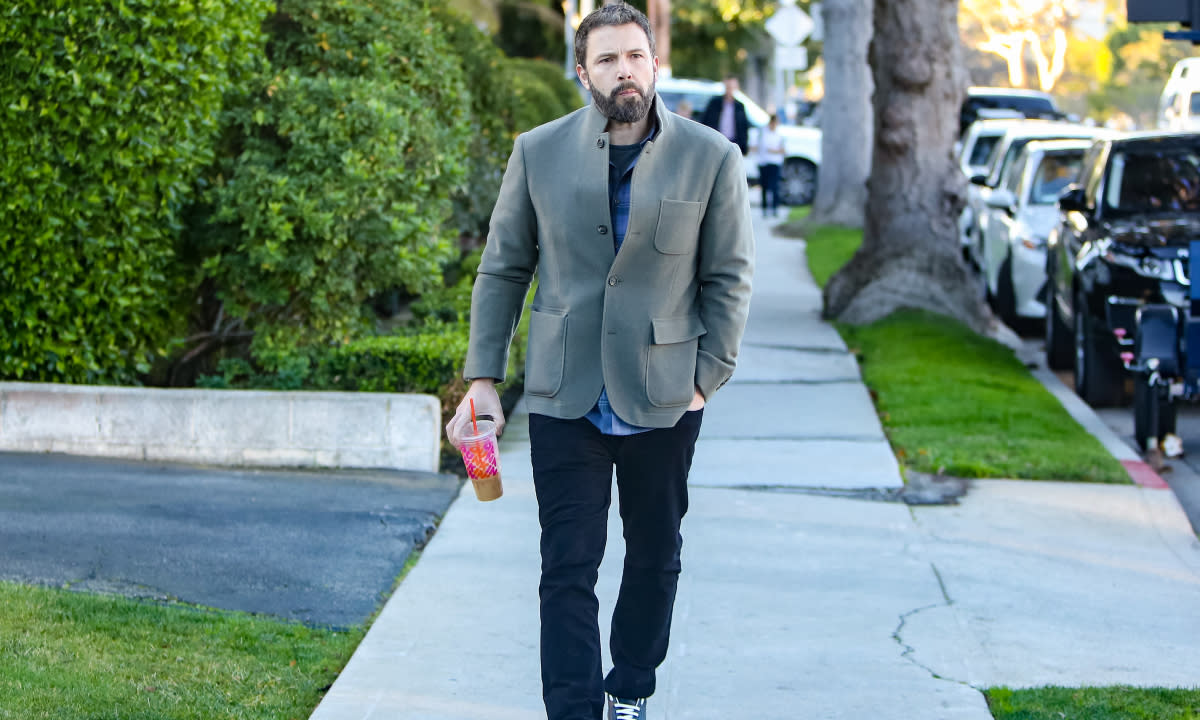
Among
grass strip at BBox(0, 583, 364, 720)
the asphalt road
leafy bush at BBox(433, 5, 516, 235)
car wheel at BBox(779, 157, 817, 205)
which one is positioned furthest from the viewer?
car wheel at BBox(779, 157, 817, 205)

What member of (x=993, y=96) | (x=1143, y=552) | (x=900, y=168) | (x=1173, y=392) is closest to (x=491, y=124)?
(x=900, y=168)

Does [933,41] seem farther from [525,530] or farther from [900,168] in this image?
[525,530]

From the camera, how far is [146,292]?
8141 millimetres

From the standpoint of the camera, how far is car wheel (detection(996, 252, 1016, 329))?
14012 mm

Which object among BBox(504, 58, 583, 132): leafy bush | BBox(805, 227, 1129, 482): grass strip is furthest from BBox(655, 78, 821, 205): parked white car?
BBox(805, 227, 1129, 482): grass strip

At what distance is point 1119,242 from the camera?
965 centimetres

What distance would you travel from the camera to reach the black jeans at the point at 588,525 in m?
3.90

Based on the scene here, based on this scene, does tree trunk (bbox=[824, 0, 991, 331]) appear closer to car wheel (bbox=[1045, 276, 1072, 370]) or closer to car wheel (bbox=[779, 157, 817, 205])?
car wheel (bbox=[1045, 276, 1072, 370])

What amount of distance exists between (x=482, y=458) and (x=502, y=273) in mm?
471

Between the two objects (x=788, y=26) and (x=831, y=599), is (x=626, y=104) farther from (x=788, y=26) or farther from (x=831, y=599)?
(x=788, y=26)

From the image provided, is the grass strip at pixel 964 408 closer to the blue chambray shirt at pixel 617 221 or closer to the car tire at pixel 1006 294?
the car tire at pixel 1006 294

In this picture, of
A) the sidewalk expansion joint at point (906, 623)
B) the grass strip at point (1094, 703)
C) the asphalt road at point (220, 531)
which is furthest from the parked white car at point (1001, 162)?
the grass strip at point (1094, 703)

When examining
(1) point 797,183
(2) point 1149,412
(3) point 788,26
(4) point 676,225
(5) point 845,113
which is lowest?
(1) point 797,183

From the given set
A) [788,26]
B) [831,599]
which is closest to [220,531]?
[831,599]
